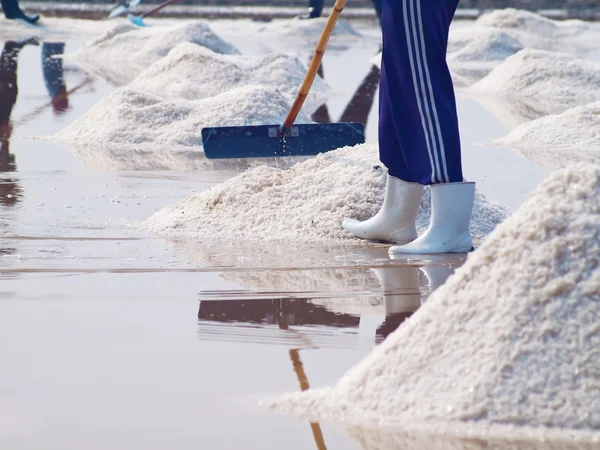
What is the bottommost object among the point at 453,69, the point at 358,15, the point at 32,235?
the point at 358,15

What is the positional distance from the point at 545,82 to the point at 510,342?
239 inches

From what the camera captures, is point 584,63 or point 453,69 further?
point 453,69

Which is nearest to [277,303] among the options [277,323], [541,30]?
[277,323]

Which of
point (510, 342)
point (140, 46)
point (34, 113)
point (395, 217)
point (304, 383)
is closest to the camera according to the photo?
point (510, 342)

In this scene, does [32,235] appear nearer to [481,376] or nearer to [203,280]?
[203,280]

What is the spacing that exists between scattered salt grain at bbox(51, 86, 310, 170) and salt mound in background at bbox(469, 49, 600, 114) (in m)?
2.26

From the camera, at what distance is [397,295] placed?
8.20 feet

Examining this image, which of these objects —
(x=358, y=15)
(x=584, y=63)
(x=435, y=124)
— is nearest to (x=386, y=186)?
Result: (x=435, y=124)

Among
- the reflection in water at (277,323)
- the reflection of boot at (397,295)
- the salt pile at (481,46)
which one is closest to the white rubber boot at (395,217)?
the reflection of boot at (397,295)

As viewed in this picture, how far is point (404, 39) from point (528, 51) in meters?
5.33

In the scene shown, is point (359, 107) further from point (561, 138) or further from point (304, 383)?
point (304, 383)

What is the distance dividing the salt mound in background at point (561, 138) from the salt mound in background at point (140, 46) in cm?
452

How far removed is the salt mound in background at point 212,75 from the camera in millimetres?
6969

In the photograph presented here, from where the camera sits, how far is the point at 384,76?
296 cm
